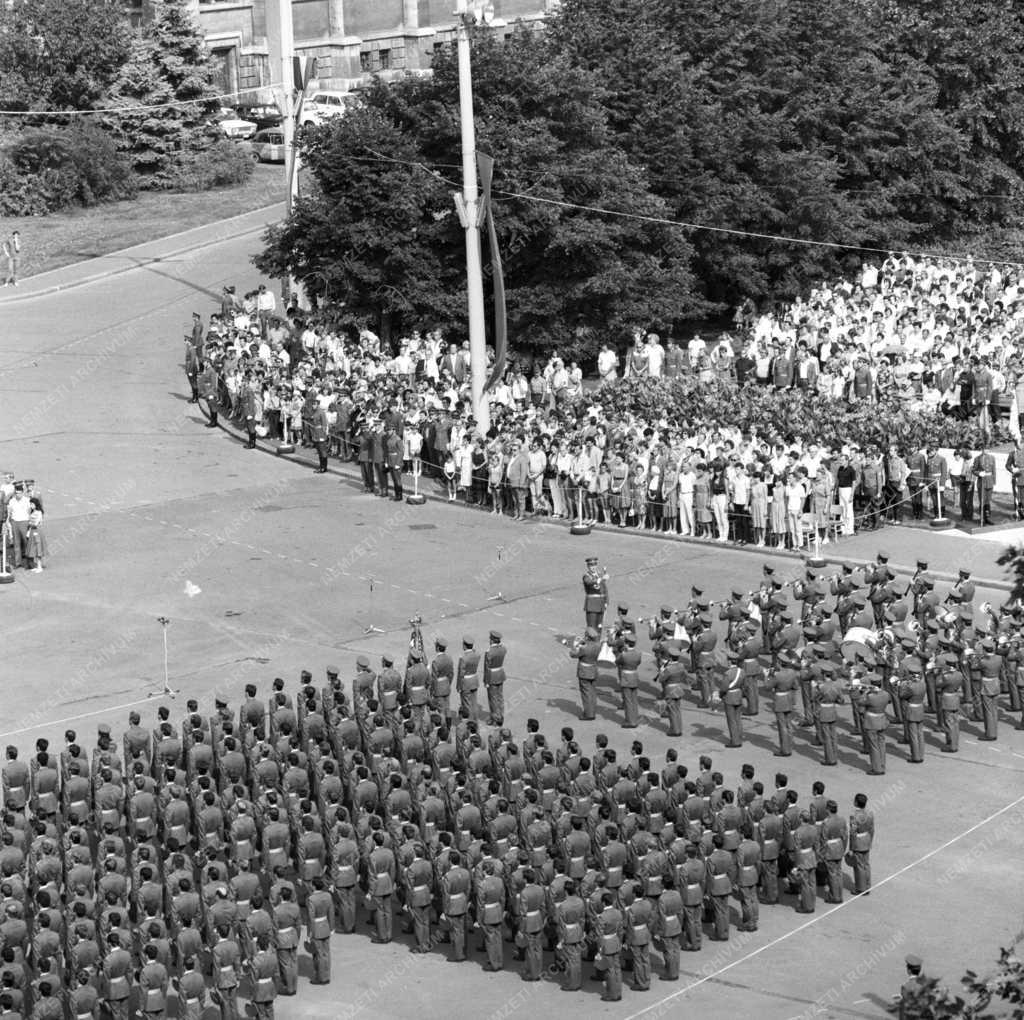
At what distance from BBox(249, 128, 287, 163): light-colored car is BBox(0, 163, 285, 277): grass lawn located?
4063 mm

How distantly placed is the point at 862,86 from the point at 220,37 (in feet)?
108

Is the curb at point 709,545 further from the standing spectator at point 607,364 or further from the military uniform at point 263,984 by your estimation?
the military uniform at point 263,984

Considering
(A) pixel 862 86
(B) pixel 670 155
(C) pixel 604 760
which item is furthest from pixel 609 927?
(A) pixel 862 86

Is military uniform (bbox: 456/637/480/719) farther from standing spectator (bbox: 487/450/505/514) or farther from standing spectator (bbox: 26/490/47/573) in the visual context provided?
standing spectator (bbox: 487/450/505/514)

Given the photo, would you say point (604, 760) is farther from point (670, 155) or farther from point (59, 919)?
point (670, 155)

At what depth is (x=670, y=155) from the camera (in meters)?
48.4

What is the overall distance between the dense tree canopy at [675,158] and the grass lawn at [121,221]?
13.5 meters

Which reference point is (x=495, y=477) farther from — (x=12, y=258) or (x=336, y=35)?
(x=336, y=35)

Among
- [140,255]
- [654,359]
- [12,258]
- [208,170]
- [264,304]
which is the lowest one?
[654,359]

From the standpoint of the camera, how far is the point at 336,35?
78.9m

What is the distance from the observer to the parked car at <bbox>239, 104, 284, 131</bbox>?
74.6 metres

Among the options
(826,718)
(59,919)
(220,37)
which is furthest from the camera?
(220,37)

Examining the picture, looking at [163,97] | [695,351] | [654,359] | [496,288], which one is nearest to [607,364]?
[654,359]

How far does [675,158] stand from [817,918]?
98.6 ft
